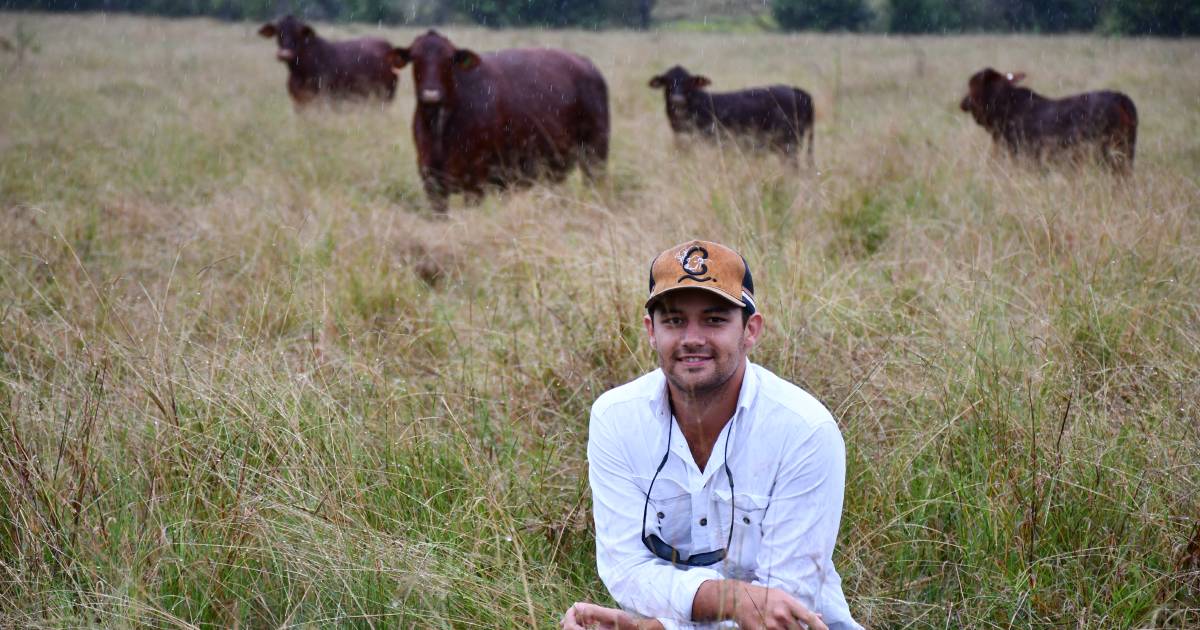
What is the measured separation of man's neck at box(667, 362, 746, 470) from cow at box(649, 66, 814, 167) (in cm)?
711

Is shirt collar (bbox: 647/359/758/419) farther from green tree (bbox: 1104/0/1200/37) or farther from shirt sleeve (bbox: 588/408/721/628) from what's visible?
green tree (bbox: 1104/0/1200/37)

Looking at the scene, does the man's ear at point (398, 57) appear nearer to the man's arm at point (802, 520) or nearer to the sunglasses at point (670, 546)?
the sunglasses at point (670, 546)

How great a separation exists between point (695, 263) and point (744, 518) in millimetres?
670

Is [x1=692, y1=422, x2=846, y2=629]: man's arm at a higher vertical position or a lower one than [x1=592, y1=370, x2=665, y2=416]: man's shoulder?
lower

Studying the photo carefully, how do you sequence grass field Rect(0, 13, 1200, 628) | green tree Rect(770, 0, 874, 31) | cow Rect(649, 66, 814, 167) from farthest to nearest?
green tree Rect(770, 0, 874, 31), cow Rect(649, 66, 814, 167), grass field Rect(0, 13, 1200, 628)

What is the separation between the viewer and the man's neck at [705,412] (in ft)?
8.91

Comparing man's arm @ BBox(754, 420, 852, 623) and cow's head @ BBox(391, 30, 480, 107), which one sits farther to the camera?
cow's head @ BBox(391, 30, 480, 107)

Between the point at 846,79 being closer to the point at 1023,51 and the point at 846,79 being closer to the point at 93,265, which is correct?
the point at 1023,51

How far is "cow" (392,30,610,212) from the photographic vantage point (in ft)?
26.5

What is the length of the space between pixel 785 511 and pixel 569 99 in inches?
275

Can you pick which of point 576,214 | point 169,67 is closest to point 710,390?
point 576,214

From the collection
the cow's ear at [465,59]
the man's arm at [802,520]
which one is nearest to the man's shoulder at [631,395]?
the man's arm at [802,520]

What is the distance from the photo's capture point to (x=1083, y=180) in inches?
260

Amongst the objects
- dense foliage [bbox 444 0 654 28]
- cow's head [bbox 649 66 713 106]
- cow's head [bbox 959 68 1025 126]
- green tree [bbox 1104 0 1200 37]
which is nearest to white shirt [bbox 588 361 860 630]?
cow's head [bbox 959 68 1025 126]
